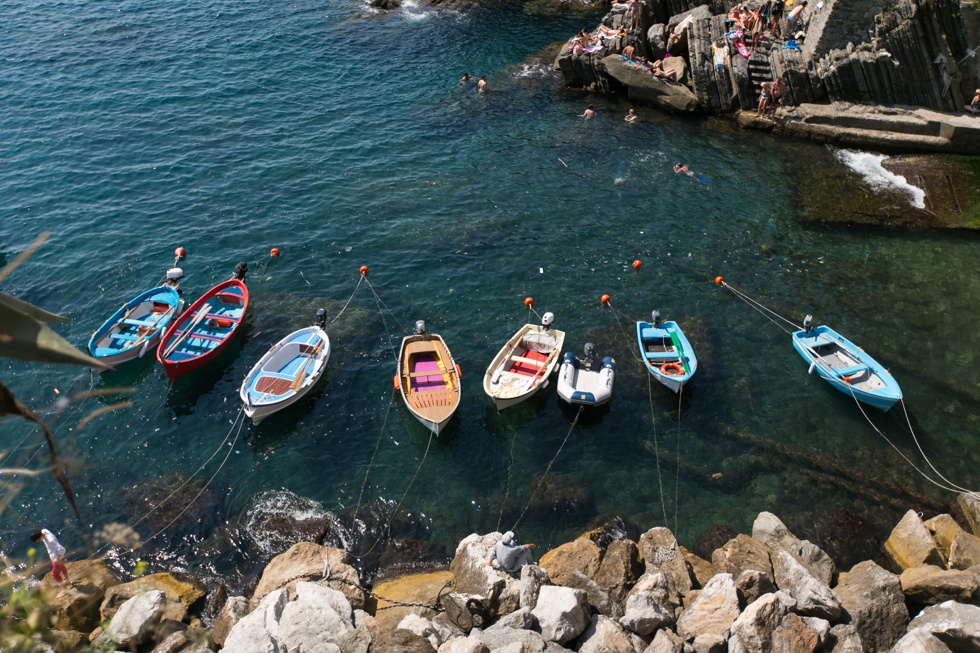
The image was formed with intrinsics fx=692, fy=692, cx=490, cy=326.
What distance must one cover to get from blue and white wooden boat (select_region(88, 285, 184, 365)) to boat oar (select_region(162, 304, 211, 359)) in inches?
37.9

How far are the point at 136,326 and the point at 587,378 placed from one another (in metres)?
16.9

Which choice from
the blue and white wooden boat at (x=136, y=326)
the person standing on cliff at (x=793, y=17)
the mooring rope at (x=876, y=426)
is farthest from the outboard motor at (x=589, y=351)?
the person standing on cliff at (x=793, y=17)

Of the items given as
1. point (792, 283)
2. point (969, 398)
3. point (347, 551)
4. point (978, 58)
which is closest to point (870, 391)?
point (969, 398)

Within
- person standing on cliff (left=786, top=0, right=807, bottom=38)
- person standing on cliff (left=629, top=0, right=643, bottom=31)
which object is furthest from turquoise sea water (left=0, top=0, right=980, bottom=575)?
person standing on cliff (left=786, top=0, right=807, bottom=38)

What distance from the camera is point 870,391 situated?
2284 cm

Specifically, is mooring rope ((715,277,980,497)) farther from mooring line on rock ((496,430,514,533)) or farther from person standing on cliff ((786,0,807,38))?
person standing on cliff ((786,0,807,38))

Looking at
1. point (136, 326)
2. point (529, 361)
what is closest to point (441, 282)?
point (529, 361)

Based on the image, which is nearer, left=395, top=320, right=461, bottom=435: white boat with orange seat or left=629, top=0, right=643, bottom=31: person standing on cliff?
left=395, top=320, right=461, bottom=435: white boat with orange seat

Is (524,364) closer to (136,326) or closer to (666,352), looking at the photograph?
(666,352)

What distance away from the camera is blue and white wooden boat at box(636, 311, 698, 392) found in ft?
77.7

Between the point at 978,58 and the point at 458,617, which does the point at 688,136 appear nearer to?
the point at 978,58

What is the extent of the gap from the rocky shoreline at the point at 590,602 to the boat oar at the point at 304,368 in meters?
6.32

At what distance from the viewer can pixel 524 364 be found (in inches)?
972

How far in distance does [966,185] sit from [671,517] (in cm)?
2430
